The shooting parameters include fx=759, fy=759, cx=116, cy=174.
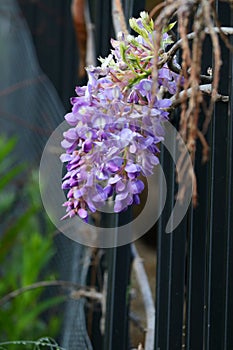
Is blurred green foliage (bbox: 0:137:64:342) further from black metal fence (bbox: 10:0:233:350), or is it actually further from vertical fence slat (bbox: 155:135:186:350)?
vertical fence slat (bbox: 155:135:186:350)

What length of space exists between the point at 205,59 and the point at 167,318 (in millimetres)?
566

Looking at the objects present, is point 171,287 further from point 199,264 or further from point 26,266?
point 26,266

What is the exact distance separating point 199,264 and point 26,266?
2.18m

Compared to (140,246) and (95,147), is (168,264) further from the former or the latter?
(140,246)

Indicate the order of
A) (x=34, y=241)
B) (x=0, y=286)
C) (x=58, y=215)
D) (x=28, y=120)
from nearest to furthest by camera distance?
(x=58, y=215) → (x=34, y=241) → (x=0, y=286) → (x=28, y=120)

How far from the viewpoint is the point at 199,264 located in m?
1.56

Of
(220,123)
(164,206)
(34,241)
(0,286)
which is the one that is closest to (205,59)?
(220,123)

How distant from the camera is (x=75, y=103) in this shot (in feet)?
3.76

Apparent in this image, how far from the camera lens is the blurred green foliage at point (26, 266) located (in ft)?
11.9

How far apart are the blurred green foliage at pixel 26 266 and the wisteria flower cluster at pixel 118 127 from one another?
7.59 feet

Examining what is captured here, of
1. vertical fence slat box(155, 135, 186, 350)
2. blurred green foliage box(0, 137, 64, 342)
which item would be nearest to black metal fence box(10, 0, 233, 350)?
vertical fence slat box(155, 135, 186, 350)

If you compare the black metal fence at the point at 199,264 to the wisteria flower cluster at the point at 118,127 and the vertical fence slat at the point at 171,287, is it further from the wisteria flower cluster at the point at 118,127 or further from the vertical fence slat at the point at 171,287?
the wisteria flower cluster at the point at 118,127

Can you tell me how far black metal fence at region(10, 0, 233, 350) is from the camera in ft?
4.54

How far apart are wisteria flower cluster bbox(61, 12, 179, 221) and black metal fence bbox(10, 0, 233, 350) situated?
0.24 metres
